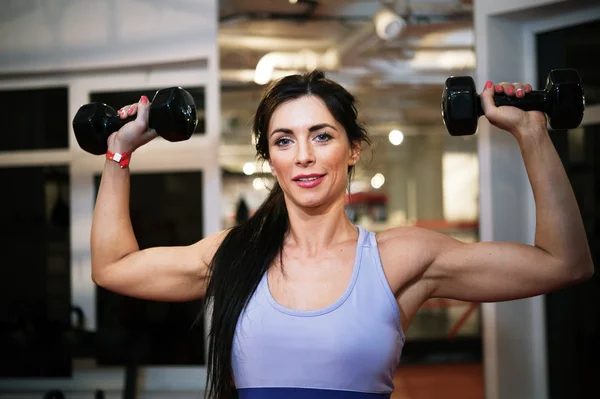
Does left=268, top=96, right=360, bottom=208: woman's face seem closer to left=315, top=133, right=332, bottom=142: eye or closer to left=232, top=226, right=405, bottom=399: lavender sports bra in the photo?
left=315, top=133, right=332, bottom=142: eye

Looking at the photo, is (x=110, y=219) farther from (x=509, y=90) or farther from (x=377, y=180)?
(x=377, y=180)

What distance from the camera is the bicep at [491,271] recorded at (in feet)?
4.41

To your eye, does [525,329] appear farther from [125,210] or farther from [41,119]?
[41,119]

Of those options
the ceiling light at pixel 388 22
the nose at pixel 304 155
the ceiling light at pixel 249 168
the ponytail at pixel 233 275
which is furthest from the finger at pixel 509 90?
the ceiling light at pixel 249 168

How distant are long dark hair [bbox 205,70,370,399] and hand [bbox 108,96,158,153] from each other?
288 mm

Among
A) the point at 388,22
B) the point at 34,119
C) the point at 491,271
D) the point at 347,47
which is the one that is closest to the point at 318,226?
the point at 491,271

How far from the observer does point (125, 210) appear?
1569mm

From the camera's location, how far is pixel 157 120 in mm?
1479

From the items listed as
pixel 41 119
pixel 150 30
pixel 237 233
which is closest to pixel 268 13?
pixel 150 30

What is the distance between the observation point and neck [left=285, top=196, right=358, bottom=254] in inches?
62.5

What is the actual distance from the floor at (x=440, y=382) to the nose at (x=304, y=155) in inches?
131

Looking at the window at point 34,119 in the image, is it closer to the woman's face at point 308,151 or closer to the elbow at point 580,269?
the woman's face at point 308,151

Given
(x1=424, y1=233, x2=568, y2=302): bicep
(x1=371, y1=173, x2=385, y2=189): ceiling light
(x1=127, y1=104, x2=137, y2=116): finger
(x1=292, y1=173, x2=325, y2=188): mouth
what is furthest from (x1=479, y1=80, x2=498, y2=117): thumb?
(x1=371, y1=173, x2=385, y2=189): ceiling light

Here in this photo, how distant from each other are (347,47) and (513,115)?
3802 mm
